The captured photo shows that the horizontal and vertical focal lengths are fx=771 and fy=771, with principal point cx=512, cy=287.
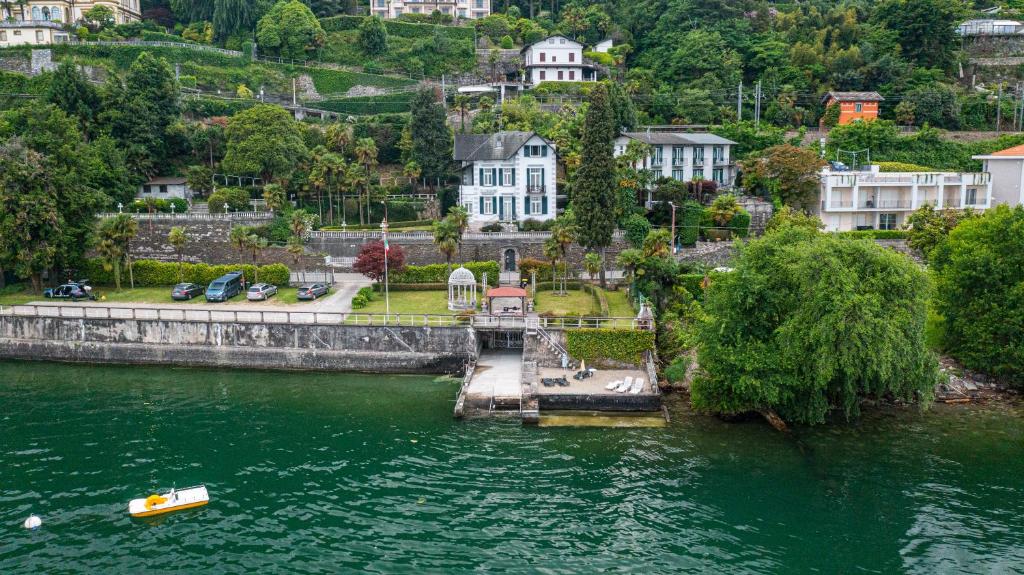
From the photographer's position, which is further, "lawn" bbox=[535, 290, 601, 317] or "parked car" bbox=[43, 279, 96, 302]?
"parked car" bbox=[43, 279, 96, 302]

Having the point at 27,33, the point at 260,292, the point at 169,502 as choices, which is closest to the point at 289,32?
the point at 27,33

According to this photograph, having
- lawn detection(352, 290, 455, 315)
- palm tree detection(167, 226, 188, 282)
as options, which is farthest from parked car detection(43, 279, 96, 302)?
lawn detection(352, 290, 455, 315)

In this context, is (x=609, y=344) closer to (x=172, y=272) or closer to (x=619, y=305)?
(x=619, y=305)

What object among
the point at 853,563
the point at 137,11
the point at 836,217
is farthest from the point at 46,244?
the point at 137,11

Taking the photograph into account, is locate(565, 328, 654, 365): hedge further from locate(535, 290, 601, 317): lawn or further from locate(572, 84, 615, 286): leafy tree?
locate(572, 84, 615, 286): leafy tree

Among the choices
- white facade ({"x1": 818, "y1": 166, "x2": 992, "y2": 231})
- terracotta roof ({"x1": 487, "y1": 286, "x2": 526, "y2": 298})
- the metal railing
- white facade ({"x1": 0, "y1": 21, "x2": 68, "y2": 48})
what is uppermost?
white facade ({"x1": 0, "y1": 21, "x2": 68, "y2": 48})

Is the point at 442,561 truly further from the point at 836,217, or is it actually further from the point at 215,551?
the point at 836,217
